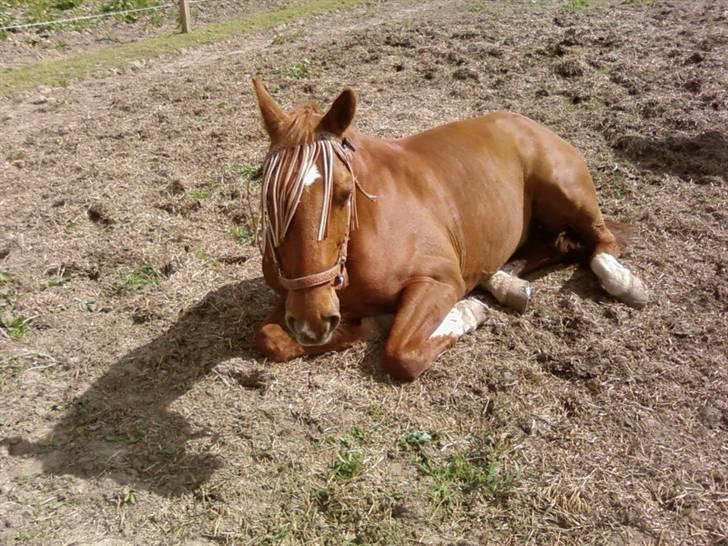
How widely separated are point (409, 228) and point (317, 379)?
3.21 feet

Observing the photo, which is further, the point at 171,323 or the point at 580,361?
the point at 171,323

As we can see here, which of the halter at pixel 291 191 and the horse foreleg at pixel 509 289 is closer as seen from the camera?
the halter at pixel 291 191

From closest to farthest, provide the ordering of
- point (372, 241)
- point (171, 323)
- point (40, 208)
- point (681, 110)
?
point (372, 241), point (171, 323), point (40, 208), point (681, 110)

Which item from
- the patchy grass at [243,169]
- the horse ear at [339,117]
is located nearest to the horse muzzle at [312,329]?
the horse ear at [339,117]

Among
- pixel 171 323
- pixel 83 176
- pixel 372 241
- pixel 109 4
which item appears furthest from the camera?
pixel 109 4

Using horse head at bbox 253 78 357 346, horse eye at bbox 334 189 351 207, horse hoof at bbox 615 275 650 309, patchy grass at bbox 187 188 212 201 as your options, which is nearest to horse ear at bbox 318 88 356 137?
horse head at bbox 253 78 357 346

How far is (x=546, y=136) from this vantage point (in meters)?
4.66

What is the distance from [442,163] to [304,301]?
5.50 feet

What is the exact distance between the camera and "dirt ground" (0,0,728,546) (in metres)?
2.84

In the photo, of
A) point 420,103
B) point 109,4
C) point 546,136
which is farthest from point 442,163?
point 109,4

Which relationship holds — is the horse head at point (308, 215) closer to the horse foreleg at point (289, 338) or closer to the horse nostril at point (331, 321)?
the horse nostril at point (331, 321)

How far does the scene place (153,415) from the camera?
3391 millimetres

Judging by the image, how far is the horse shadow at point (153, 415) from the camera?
10.1 feet

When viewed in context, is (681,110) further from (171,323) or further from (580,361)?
(171,323)
